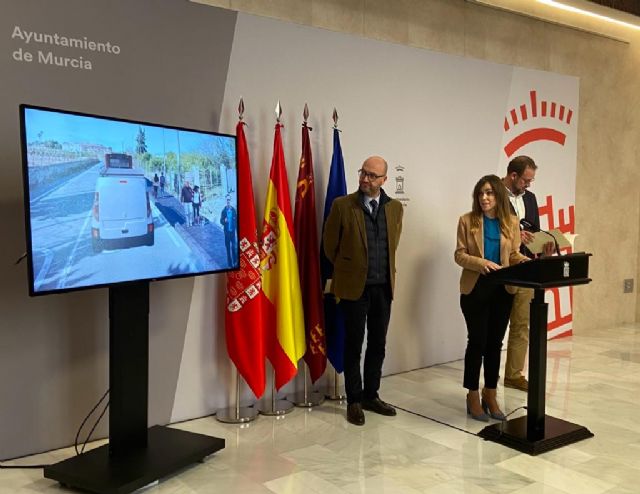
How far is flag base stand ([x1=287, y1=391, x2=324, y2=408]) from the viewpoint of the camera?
4.45 metres

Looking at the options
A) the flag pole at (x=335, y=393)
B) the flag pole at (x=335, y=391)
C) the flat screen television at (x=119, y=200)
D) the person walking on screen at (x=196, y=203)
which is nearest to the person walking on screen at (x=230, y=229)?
the flat screen television at (x=119, y=200)

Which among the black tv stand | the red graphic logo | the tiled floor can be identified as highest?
the red graphic logo

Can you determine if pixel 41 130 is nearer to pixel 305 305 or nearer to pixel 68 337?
pixel 68 337

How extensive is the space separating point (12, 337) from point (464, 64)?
4.01 m

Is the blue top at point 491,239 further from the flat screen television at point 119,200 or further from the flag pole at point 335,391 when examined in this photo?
the flat screen television at point 119,200

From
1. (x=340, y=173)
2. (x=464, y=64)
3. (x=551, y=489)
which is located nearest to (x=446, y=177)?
(x=464, y=64)

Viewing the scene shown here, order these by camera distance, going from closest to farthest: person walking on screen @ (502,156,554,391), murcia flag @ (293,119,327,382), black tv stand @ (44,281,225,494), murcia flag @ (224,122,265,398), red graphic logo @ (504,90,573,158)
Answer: black tv stand @ (44,281,225,494) < murcia flag @ (224,122,265,398) < murcia flag @ (293,119,327,382) < person walking on screen @ (502,156,554,391) < red graphic logo @ (504,90,573,158)

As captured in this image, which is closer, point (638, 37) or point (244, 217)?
point (244, 217)

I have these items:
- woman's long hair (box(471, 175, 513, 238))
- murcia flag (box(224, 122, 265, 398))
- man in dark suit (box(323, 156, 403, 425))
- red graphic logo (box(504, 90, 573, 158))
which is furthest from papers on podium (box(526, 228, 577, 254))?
murcia flag (box(224, 122, 265, 398))

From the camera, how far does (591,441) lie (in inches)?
150

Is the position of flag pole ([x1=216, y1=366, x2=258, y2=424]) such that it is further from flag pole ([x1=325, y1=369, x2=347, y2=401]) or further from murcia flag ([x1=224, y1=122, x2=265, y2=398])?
flag pole ([x1=325, y1=369, x2=347, y2=401])

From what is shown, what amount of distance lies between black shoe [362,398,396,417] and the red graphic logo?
2.72m

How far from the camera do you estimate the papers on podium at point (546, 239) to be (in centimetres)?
420

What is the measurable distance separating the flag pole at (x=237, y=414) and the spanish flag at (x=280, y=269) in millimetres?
248
